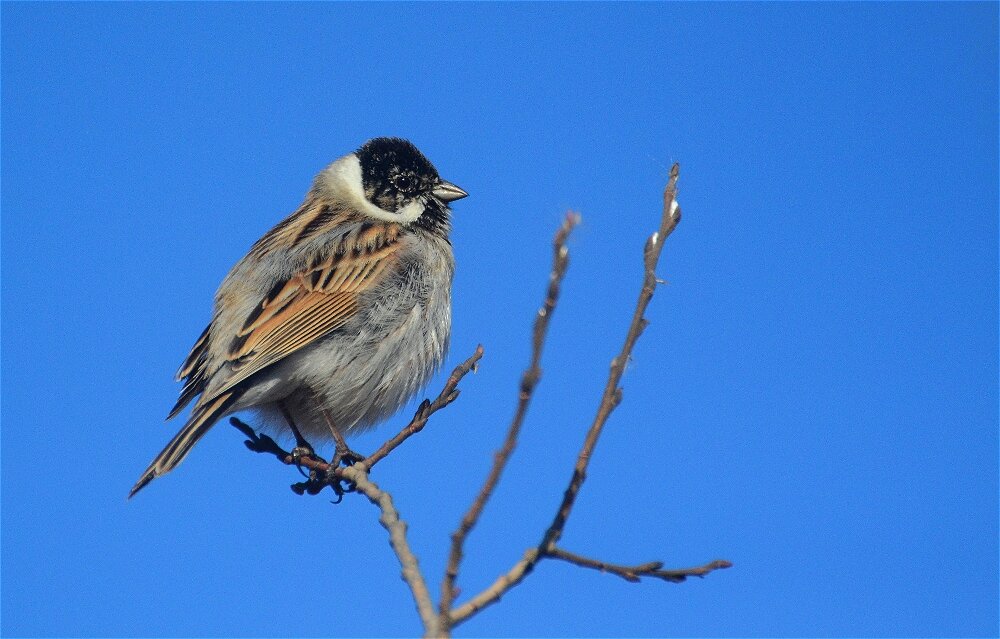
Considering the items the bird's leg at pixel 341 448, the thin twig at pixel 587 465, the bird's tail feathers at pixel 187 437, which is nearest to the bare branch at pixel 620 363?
the thin twig at pixel 587 465

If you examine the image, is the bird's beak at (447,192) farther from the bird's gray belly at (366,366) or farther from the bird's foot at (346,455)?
the bird's foot at (346,455)

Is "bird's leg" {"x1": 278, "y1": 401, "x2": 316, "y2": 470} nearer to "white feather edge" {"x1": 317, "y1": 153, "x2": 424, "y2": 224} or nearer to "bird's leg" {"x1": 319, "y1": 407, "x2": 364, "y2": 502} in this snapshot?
"bird's leg" {"x1": 319, "y1": 407, "x2": 364, "y2": 502}

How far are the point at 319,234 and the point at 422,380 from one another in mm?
1190

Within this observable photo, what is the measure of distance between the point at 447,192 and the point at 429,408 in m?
2.87

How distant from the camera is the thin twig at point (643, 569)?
249cm

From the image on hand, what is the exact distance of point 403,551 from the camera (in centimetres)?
268

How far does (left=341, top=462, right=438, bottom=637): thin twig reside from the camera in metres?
2.31

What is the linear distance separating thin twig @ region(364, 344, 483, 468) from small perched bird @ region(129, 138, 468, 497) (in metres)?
1.43

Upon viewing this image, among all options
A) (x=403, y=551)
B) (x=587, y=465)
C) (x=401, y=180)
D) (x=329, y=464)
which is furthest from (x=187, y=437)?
(x=587, y=465)

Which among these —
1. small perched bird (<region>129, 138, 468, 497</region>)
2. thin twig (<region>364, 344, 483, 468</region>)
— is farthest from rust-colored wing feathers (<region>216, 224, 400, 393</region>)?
thin twig (<region>364, 344, 483, 468</region>)

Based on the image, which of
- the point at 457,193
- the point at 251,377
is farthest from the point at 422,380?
the point at 457,193

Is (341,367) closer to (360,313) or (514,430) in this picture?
(360,313)

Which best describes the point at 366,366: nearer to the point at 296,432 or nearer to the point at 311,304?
the point at 311,304

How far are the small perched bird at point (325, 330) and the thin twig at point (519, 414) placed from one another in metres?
3.27
